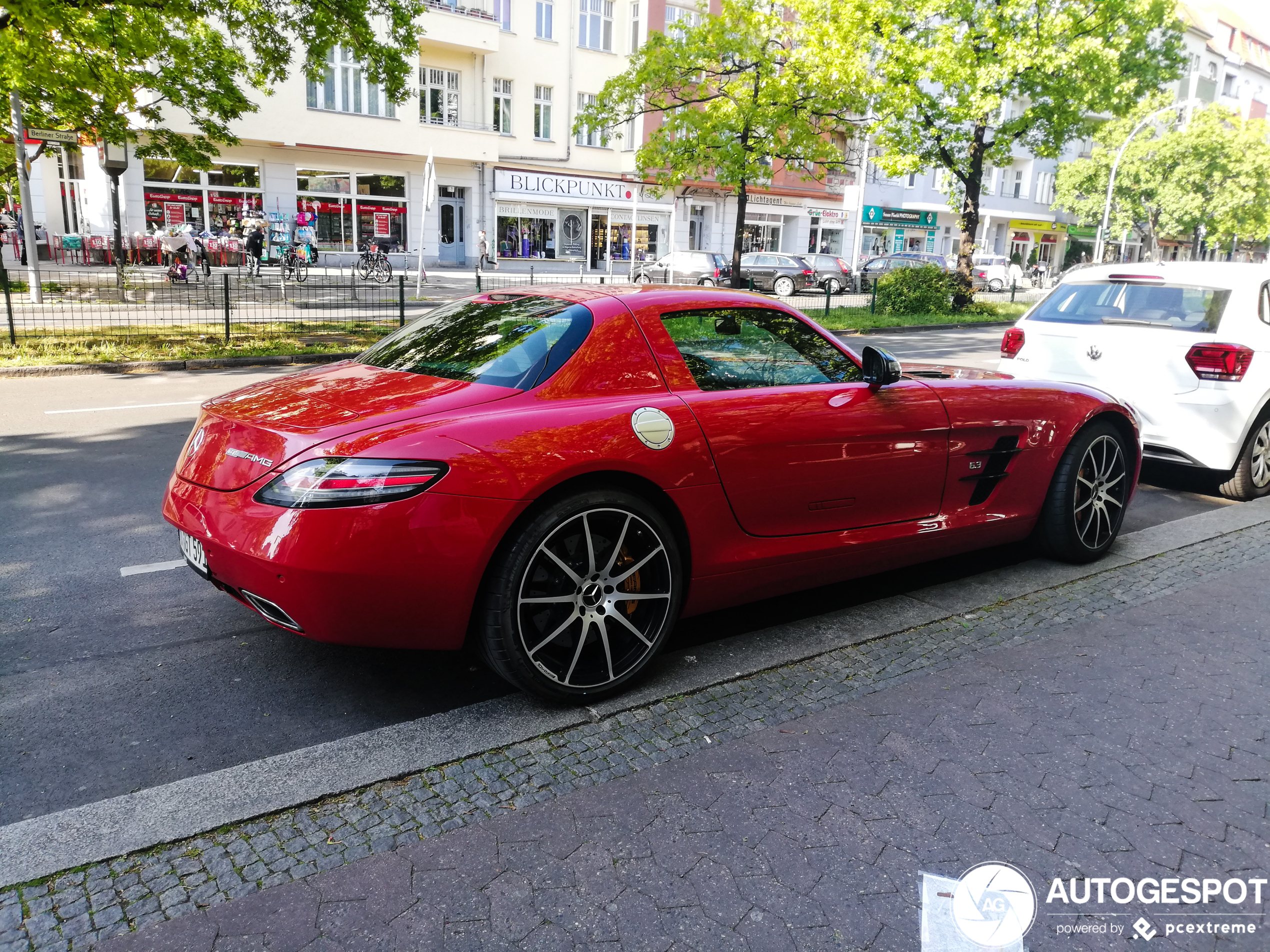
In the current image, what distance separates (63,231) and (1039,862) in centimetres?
3980

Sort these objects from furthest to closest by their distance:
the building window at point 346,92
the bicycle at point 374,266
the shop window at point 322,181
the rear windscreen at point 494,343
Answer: the shop window at point 322,181, the building window at point 346,92, the bicycle at point 374,266, the rear windscreen at point 494,343

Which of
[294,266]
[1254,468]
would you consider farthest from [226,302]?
[1254,468]

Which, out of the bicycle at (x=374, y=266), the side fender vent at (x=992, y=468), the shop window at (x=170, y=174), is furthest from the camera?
the shop window at (x=170, y=174)

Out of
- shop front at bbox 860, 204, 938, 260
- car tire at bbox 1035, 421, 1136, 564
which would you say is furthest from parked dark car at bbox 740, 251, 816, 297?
car tire at bbox 1035, 421, 1136, 564

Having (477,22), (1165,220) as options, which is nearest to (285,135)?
(477,22)

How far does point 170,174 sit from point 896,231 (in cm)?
3638

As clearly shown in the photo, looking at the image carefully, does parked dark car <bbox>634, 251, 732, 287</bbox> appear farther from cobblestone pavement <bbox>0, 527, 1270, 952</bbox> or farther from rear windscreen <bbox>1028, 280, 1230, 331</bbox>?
cobblestone pavement <bbox>0, 527, 1270, 952</bbox>

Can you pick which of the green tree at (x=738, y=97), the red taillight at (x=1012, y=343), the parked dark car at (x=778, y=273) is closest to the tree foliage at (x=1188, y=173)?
the parked dark car at (x=778, y=273)

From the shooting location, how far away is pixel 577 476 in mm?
3201

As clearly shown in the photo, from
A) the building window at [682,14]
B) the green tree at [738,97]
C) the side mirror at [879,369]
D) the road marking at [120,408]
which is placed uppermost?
the building window at [682,14]

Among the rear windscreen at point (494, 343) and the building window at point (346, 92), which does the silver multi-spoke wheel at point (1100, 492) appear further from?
the building window at point (346, 92)

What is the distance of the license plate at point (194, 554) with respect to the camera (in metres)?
3.23

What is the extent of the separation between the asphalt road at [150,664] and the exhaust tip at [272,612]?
1.31ft

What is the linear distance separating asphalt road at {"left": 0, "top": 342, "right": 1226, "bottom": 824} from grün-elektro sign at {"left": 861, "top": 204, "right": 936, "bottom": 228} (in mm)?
47566
